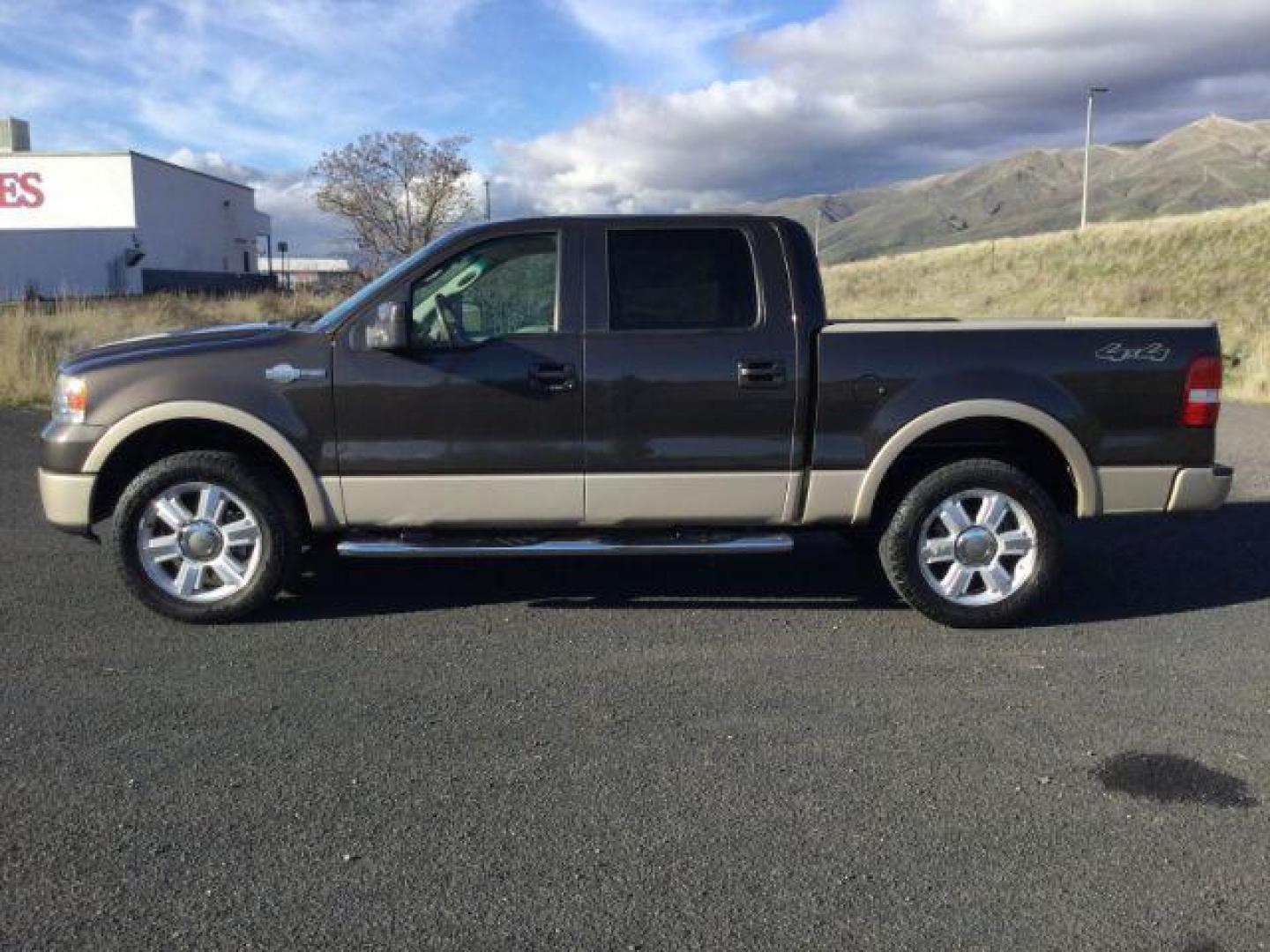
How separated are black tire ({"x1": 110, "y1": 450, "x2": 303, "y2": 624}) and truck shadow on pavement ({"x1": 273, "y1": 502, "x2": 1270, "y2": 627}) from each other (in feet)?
0.84

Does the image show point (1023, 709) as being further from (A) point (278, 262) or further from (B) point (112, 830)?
(A) point (278, 262)

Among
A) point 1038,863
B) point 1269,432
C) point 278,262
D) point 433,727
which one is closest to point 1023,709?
point 1038,863

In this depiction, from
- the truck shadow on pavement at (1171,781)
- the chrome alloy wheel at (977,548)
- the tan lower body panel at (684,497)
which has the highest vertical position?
the tan lower body panel at (684,497)

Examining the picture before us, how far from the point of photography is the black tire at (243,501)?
4.99 meters

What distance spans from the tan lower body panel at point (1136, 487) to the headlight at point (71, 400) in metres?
4.91

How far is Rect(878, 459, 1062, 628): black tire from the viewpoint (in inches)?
202

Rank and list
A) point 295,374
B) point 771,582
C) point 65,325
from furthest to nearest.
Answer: point 65,325, point 771,582, point 295,374

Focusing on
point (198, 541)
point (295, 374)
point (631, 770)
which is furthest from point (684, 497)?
point (198, 541)

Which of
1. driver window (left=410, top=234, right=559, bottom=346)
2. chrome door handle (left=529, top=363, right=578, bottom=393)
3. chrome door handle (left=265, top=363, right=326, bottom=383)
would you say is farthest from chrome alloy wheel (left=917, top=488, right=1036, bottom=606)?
chrome door handle (left=265, top=363, right=326, bottom=383)

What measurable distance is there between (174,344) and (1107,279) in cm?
3826

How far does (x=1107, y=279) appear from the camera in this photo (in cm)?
3759

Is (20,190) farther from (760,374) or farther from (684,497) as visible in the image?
(760,374)

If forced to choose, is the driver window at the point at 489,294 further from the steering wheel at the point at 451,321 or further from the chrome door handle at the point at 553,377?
the chrome door handle at the point at 553,377

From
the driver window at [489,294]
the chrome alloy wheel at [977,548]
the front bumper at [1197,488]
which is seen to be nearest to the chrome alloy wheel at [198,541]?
the driver window at [489,294]
